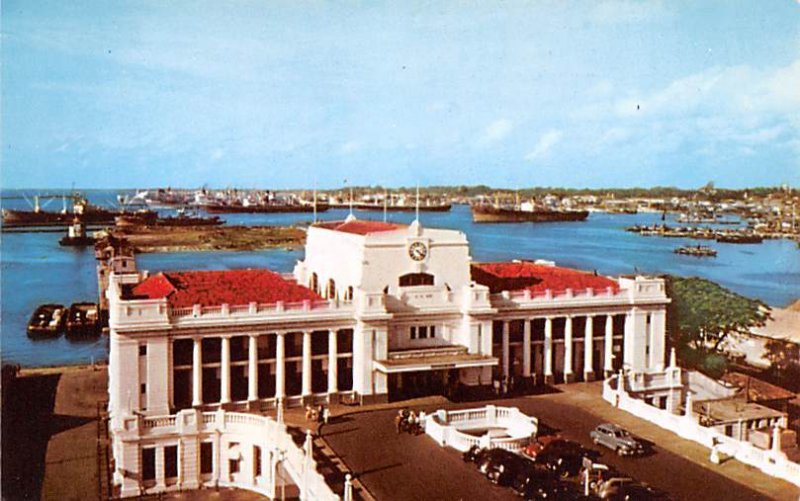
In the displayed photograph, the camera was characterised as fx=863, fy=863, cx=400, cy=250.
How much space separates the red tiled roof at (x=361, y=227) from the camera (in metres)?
50.6

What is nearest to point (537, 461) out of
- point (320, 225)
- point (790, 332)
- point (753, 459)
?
point (753, 459)

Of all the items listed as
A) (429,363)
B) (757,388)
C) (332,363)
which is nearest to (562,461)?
(429,363)

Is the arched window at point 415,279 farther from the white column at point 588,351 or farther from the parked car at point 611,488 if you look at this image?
the parked car at point 611,488

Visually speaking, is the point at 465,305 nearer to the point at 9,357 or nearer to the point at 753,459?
the point at 753,459

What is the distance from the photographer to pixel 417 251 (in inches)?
1821

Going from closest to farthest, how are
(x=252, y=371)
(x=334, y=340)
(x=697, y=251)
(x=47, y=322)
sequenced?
(x=252, y=371)
(x=334, y=340)
(x=47, y=322)
(x=697, y=251)

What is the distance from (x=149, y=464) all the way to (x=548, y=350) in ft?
72.4

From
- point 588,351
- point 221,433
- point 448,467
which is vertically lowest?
point 221,433

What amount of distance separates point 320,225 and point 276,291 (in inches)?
419

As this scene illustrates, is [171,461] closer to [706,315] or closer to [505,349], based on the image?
[505,349]

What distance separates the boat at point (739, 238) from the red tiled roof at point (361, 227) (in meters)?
132

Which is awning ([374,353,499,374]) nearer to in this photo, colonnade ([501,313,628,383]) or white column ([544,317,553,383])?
colonnade ([501,313,628,383])

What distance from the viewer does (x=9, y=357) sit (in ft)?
271

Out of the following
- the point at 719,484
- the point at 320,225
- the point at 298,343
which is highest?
the point at 320,225
